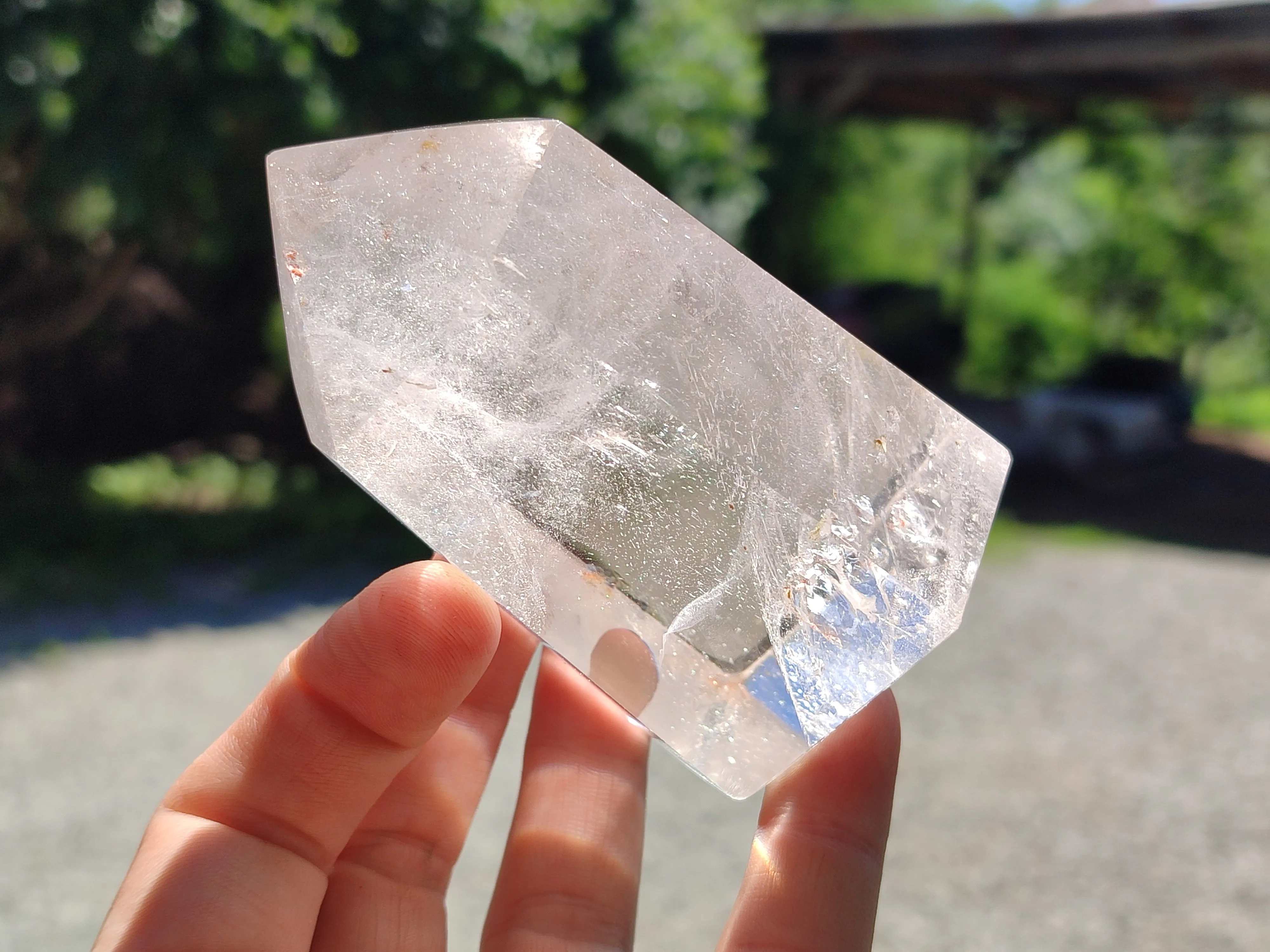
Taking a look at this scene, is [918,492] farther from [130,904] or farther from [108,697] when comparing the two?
[108,697]

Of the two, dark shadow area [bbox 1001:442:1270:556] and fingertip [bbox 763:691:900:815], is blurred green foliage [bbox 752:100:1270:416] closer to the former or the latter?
dark shadow area [bbox 1001:442:1270:556]

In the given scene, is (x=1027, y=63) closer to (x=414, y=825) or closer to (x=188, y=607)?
(x=188, y=607)

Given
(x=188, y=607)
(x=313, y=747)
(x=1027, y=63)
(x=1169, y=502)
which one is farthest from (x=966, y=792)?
(x=1027, y=63)

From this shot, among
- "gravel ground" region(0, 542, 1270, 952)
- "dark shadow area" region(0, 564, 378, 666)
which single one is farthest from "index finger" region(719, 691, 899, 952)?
"dark shadow area" region(0, 564, 378, 666)

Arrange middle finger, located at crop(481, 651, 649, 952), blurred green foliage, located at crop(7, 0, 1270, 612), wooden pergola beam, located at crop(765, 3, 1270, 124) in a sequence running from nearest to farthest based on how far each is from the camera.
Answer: middle finger, located at crop(481, 651, 649, 952) < blurred green foliage, located at crop(7, 0, 1270, 612) < wooden pergola beam, located at crop(765, 3, 1270, 124)

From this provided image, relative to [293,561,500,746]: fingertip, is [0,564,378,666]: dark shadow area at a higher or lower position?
lower

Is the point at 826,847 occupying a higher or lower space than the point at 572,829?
higher

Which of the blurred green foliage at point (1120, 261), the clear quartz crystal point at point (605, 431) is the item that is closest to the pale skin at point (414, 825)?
the clear quartz crystal point at point (605, 431)
